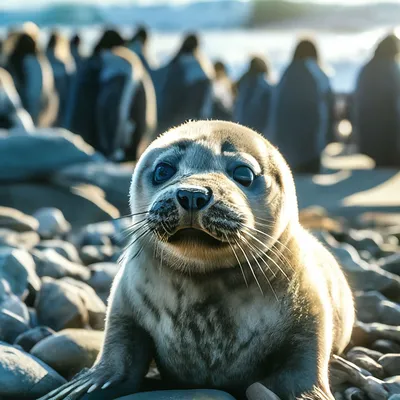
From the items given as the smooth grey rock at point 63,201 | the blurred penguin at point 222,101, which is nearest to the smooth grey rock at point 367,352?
the smooth grey rock at point 63,201

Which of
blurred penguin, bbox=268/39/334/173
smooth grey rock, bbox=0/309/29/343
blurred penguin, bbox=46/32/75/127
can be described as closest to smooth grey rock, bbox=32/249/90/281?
smooth grey rock, bbox=0/309/29/343

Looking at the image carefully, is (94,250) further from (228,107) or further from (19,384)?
(228,107)

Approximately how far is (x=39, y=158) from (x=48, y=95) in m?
7.36

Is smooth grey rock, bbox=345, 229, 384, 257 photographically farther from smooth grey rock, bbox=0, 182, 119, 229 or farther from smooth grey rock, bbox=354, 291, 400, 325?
smooth grey rock, bbox=0, 182, 119, 229

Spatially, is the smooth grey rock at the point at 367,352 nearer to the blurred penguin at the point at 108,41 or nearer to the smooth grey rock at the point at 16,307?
the smooth grey rock at the point at 16,307

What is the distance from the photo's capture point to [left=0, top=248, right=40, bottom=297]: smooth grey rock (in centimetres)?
347

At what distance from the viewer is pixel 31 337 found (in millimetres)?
3041

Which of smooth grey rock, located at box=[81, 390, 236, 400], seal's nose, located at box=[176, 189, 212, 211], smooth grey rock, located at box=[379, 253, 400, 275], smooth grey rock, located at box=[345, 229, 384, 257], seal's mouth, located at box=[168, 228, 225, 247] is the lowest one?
smooth grey rock, located at box=[345, 229, 384, 257]

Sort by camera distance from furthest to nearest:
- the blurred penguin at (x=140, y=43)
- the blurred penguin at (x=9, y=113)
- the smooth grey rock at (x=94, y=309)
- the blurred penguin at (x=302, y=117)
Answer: the blurred penguin at (x=140, y=43), the blurred penguin at (x=302, y=117), the blurred penguin at (x=9, y=113), the smooth grey rock at (x=94, y=309)

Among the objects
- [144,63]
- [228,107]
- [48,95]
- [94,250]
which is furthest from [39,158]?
[144,63]

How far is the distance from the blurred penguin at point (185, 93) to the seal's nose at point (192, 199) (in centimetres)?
1206

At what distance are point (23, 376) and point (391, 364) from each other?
1.30m

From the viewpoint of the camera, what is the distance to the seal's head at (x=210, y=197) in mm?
2150

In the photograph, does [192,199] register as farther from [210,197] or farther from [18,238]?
[18,238]
